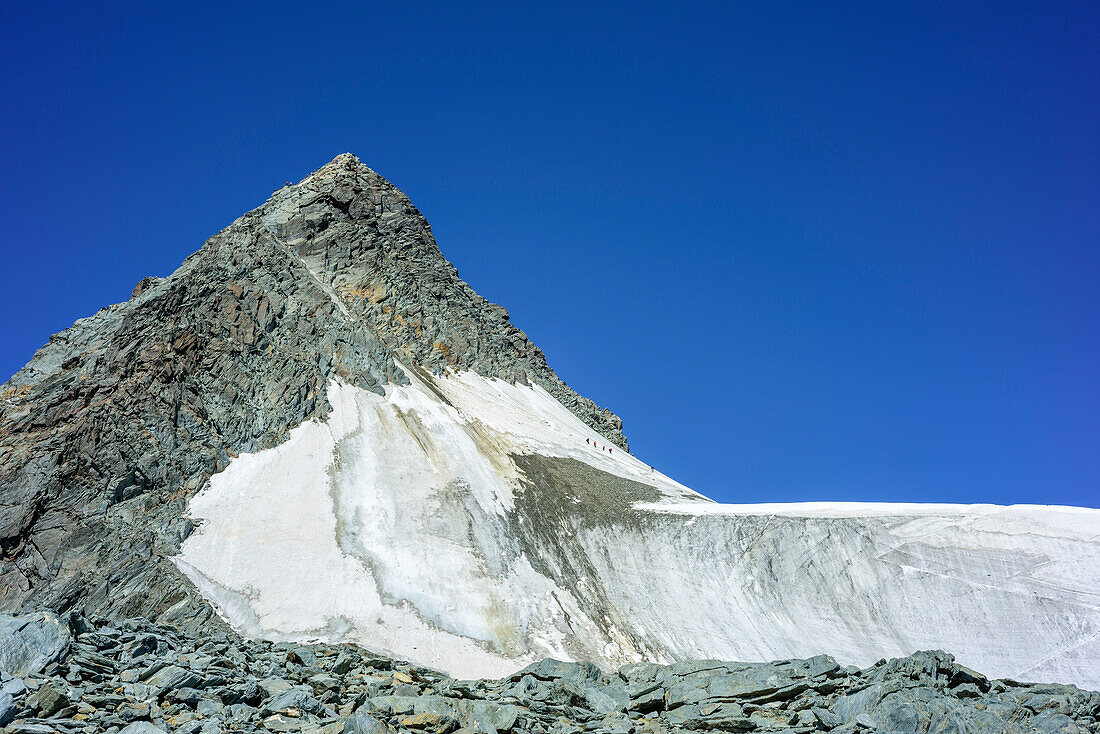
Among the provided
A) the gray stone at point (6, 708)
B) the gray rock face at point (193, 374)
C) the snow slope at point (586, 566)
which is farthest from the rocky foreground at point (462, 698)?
the gray rock face at point (193, 374)

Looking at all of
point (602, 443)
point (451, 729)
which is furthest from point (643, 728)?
point (602, 443)

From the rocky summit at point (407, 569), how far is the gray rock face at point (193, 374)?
166 millimetres

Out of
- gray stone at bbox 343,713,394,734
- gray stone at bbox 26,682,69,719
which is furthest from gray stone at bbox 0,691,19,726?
gray stone at bbox 343,713,394,734

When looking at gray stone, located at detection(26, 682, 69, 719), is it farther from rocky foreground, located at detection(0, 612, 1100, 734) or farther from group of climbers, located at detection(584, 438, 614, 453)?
group of climbers, located at detection(584, 438, 614, 453)

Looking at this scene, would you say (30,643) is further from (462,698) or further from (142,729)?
(462,698)

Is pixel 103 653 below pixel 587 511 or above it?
below

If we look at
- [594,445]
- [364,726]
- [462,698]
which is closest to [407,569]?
[462,698]

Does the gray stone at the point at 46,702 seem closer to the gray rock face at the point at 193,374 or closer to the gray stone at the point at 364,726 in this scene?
the gray stone at the point at 364,726

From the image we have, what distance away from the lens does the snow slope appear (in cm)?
3447

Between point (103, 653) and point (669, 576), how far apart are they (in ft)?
94.7

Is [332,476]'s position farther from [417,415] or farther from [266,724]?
[266,724]

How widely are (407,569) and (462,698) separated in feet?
59.5

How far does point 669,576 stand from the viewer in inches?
1695

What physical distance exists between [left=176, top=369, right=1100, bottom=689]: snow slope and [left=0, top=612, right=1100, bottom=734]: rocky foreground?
12750 mm
